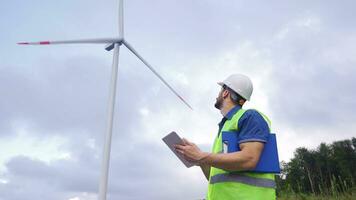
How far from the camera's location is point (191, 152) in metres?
4.14

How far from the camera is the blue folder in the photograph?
162 inches

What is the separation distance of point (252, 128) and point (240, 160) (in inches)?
14.2

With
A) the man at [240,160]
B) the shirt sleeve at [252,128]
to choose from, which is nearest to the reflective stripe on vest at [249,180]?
the man at [240,160]

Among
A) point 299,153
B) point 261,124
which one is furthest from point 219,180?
point 299,153

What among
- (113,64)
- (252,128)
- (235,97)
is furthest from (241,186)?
(113,64)

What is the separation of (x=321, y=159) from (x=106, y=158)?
6887 centimetres

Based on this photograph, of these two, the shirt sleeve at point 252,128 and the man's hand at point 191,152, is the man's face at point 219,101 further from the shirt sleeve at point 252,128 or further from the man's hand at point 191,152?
the man's hand at point 191,152

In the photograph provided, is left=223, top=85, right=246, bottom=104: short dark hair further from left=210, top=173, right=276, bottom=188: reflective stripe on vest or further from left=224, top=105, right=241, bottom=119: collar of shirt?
left=210, top=173, right=276, bottom=188: reflective stripe on vest

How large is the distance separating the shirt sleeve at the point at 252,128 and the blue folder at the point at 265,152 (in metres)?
0.07

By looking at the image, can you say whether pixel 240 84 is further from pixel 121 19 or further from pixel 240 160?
pixel 121 19

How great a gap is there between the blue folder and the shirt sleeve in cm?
7

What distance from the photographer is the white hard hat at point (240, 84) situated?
4.80m

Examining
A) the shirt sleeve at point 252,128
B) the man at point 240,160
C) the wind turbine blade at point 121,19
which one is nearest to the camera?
the man at point 240,160

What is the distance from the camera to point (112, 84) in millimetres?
13328
